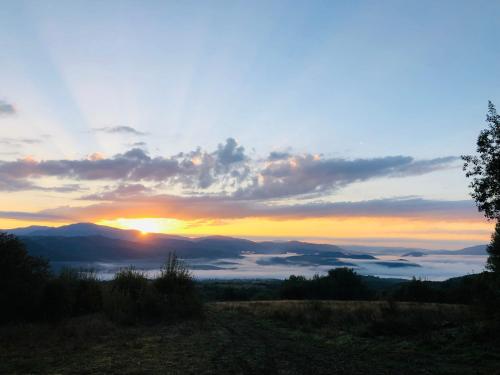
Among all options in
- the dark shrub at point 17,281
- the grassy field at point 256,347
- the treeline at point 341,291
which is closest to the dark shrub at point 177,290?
the grassy field at point 256,347

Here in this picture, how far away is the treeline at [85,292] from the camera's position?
2188 cm

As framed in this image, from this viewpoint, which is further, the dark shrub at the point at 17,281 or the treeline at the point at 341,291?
the treeline at the point at 341,291

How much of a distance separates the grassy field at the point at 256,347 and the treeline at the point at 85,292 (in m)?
1.73

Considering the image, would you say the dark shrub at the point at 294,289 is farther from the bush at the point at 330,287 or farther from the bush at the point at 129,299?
the bush at the point at 129,299

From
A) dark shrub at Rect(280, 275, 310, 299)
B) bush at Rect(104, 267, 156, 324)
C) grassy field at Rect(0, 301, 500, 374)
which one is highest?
bush at Rect(104, 267, 156, 324)

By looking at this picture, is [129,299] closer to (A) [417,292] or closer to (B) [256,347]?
(B) [256,347]

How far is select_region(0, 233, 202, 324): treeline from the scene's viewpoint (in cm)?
2188

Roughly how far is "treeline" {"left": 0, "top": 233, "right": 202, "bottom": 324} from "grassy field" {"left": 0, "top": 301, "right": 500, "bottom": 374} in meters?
1.73

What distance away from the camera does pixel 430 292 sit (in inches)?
2170

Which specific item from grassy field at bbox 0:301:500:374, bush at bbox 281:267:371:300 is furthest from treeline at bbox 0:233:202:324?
bush at bbox 281:267:371:300

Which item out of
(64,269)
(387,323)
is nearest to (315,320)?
(387,323)

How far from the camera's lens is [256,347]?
55.6 feet

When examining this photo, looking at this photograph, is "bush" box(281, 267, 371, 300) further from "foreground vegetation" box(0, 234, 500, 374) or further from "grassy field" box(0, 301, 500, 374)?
"grassy field" box(0, 301, 500, 374)

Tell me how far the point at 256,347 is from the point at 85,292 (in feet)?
47.1
